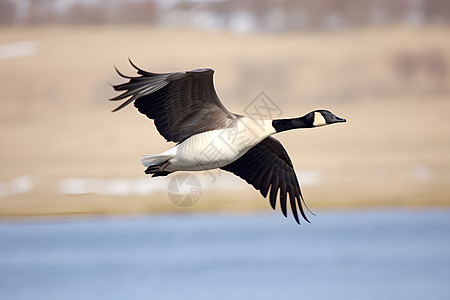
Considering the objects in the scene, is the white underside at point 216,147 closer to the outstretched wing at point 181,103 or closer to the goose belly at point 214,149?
the goose belly at point 214,149

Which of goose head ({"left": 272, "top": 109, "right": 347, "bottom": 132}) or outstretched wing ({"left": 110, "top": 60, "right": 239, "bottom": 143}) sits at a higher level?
outstretched wing ({"left": 110, "top": 60, "right": 239, "bottom": 143})

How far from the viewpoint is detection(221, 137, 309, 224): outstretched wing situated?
8.04 m

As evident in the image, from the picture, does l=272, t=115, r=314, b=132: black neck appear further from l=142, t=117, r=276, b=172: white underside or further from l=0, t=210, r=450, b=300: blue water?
l=0, t=210, r=450, b=300: blue water

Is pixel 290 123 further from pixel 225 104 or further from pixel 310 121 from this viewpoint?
pixel 225 104

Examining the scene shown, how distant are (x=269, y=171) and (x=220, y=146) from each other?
1124mm

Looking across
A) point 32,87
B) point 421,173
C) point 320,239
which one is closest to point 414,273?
point 320,239

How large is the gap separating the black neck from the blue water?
6116mm

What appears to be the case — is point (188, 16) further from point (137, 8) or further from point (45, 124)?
point (45, 124)

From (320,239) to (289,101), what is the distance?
12007mm

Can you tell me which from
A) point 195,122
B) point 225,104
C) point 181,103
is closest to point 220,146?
point 195,122

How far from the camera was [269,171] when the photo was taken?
8117mm

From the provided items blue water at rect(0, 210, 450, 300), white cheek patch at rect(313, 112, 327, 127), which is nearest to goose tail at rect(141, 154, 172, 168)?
white cheek patch at rect(313, 112, 327, 127)

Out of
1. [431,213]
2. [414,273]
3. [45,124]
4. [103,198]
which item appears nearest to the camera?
[414,273]

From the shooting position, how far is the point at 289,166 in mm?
8102
